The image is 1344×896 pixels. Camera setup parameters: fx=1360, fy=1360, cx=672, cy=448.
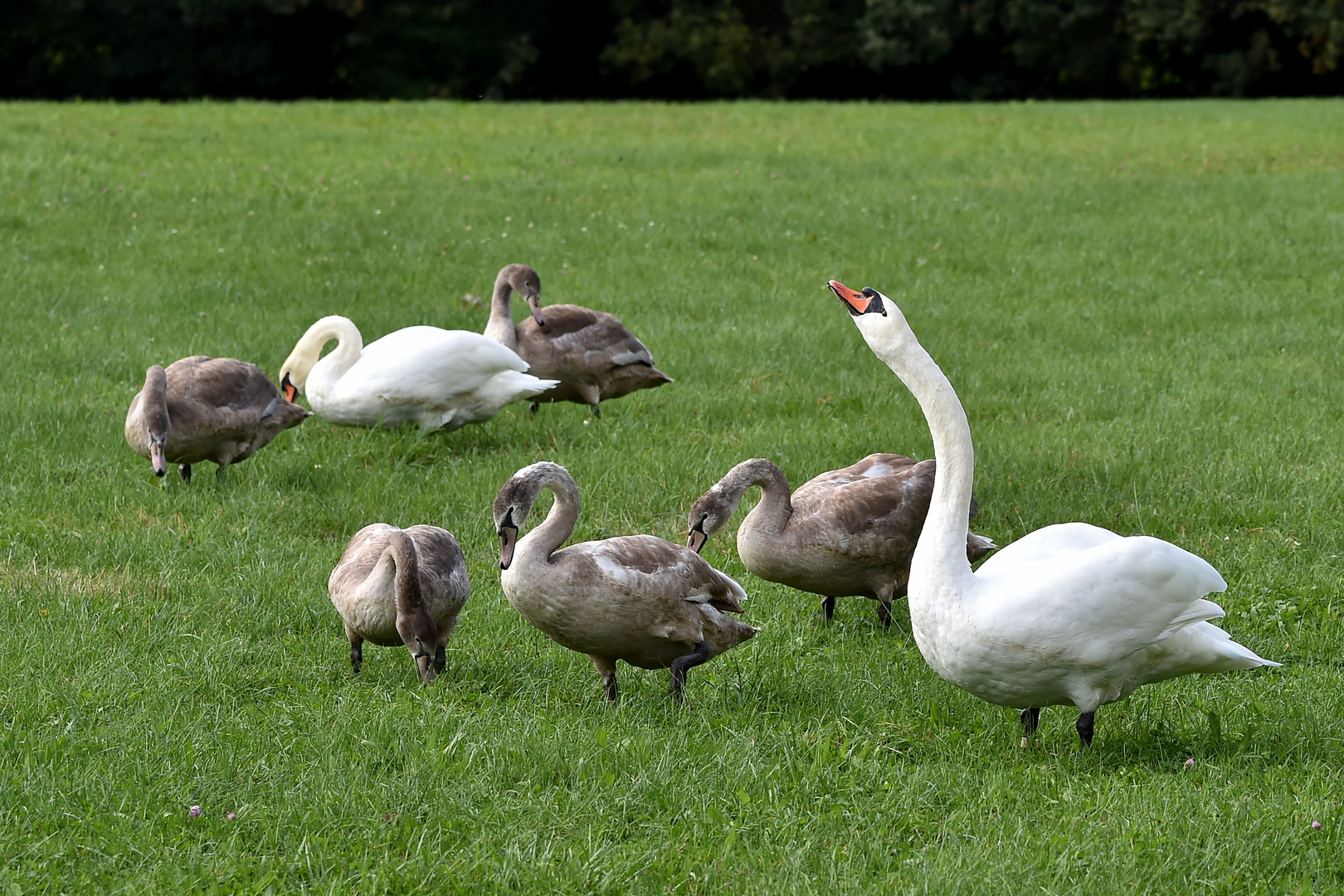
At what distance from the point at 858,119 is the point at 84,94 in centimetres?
2707

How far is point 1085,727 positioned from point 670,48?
146 feet

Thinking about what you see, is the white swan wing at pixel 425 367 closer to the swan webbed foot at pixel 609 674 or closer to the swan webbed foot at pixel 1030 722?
the swan webbed foot at pixel 609 674

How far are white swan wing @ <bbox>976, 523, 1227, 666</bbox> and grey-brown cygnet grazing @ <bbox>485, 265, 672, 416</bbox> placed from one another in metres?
5.35

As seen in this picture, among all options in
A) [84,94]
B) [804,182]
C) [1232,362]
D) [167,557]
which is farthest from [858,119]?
[84,94]

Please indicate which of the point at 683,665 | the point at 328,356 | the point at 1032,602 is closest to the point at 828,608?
the point at 683,665

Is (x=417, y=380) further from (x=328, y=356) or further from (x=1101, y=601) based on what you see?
(x=1101, y=601)

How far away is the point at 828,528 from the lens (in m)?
5.82

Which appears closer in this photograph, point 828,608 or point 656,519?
point 828,608

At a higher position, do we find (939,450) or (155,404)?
(939,450)

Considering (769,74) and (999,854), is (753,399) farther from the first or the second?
(769,74)

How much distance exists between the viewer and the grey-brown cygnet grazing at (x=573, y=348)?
955 centimetres

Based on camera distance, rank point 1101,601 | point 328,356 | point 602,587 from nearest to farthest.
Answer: point 1101,601, point 602,587, point 328,356

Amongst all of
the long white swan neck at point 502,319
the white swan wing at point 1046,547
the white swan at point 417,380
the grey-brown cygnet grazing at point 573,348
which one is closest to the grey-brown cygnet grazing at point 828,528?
the white swan wing at point 1046,547

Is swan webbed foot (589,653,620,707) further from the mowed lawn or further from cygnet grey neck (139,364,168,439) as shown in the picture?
cygnet grey neck (139,364,168,439)
